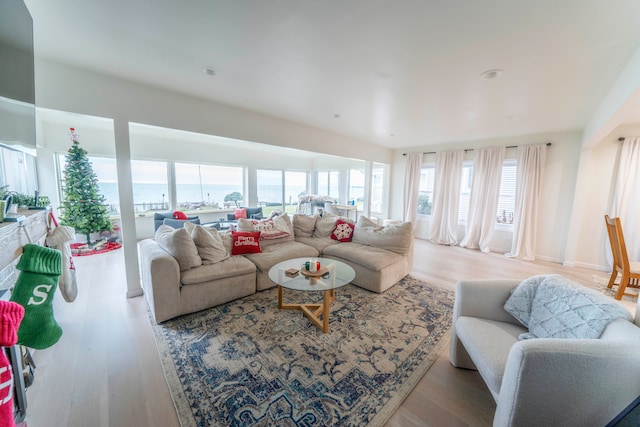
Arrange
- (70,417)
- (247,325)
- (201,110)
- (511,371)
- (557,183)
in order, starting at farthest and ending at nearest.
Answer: (557,183) → (201,110) → (247,325) → (70,417) → (511,371)

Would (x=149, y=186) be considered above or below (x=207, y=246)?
above

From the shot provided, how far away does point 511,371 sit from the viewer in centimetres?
104

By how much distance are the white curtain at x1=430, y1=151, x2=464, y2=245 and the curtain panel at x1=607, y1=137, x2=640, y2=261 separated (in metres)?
2.33

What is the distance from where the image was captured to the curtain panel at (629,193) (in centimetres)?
366

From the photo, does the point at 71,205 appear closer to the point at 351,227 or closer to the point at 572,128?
the point at 351,227

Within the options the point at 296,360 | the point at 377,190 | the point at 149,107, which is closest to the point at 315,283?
the point at 296,360

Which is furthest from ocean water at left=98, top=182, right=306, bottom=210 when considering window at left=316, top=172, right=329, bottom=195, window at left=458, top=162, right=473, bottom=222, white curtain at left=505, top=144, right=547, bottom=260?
white curtain at left=505, top=144, right=547, bottom=260

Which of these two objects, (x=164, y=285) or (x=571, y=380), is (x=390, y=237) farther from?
(x=164, y=285)

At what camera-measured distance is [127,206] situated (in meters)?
2.72

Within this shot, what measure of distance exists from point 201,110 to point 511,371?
3.85 m

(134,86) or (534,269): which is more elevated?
(134,86)

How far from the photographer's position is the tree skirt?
4.39 meters

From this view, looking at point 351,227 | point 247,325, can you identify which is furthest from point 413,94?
point 247,325

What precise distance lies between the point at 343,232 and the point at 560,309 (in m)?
2.77
